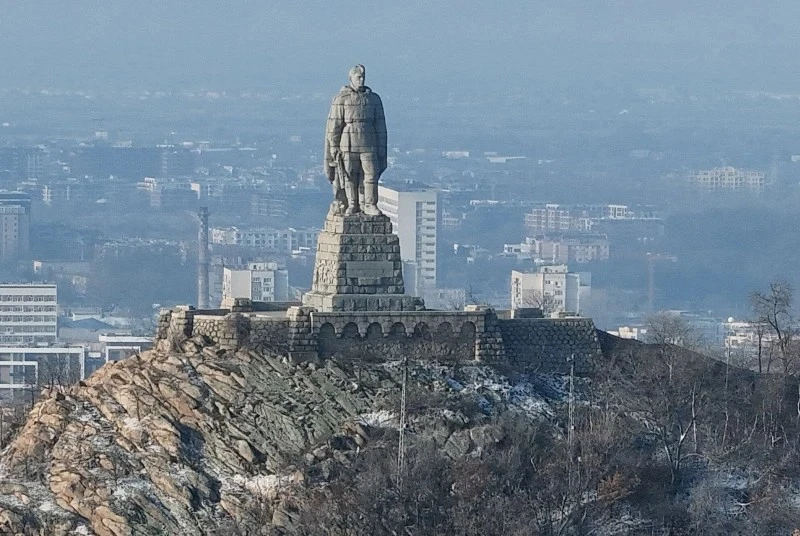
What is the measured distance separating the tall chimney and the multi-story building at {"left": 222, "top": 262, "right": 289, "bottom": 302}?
9.95 ft

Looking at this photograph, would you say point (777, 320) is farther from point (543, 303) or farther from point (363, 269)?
point (543, 303)

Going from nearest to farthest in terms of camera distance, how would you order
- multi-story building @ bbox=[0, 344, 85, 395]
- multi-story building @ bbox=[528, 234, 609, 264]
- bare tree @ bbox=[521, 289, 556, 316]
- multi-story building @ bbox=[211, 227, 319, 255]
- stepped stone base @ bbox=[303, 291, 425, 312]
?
stepped stone base @ bbox=[303, 291, 425, 312], bare tree @ bbox=[521, 289, 556, 316], multi-story building @ bbox=[0, 344, 85, 395], multi-story building @ bbox=[211, 227, 319, 255], multi-story building @ bbox=[528, 234, 609, 264]

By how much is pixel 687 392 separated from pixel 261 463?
666 centimetres

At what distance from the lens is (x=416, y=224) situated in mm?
167875

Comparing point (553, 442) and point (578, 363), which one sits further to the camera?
point (578, 363)

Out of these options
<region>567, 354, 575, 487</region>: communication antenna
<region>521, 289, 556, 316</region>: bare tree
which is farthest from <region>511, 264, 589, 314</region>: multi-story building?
<region>567, 354, 575, 487</region>: communication antenna

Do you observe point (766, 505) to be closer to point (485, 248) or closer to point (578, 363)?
point (578, 363)

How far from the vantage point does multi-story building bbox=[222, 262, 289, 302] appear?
441 feet

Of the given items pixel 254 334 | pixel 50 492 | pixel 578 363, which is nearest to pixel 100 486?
pixel 50 492

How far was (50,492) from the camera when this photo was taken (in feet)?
159

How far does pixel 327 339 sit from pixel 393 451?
3.43 meters

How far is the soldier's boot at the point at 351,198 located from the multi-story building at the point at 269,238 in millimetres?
131867

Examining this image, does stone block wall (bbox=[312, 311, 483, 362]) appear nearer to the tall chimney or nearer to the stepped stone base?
the stepped stone base

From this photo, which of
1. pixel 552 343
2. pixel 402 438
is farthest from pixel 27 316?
pixel 402 438
